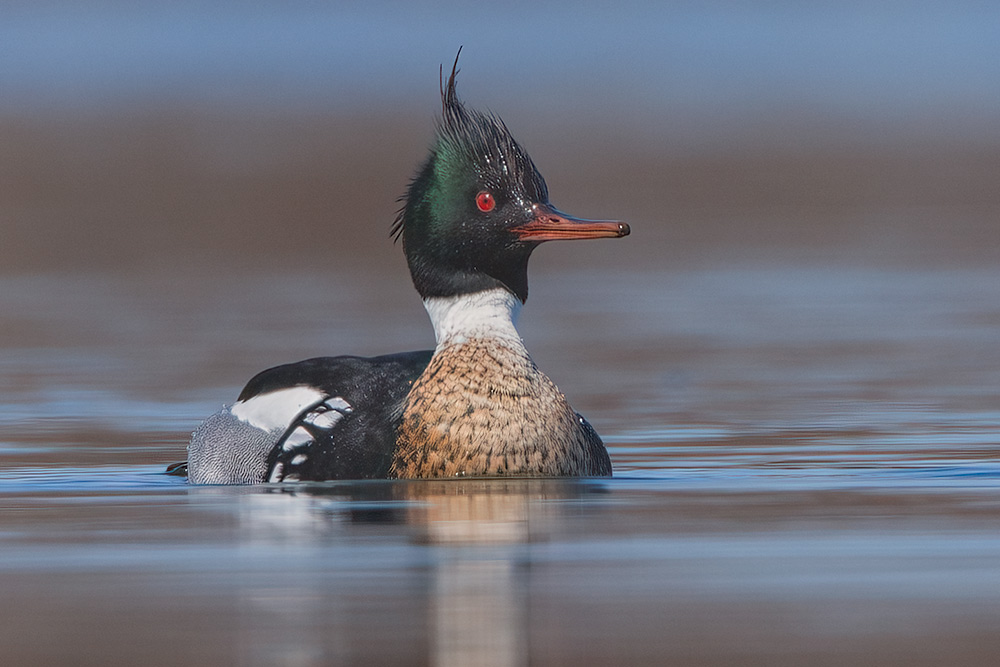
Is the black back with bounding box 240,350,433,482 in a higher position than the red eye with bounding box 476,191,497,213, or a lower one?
lower

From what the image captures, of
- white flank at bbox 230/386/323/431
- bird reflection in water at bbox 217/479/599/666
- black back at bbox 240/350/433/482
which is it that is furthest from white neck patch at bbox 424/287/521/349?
bird reflection in water at bbox 217/479/599/666

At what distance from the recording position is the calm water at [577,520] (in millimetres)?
5477

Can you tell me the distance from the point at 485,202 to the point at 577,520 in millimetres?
1893

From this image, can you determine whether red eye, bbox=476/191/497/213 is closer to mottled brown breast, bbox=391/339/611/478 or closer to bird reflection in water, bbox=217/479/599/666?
mottled brown breast, bbox=391/339/611/478

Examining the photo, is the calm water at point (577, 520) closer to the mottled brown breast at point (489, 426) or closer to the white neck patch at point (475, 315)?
the mottled brown breast at point (489, 426)

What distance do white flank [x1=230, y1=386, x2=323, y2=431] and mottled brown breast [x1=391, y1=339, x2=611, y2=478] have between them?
40cm

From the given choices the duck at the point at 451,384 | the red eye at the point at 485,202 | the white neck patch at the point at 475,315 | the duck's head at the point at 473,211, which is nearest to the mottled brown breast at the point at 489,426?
the duck at the point at 451,384

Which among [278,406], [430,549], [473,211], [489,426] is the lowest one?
[430,549]

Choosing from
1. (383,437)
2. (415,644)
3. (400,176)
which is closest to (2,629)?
(415,644)

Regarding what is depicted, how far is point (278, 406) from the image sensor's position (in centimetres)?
884

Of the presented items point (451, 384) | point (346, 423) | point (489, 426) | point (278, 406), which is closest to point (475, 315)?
point (451, 384)

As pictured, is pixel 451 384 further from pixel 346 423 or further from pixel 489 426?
pixel 346 423

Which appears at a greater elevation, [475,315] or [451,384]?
[475,315]

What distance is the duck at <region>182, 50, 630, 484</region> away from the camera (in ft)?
27.8
